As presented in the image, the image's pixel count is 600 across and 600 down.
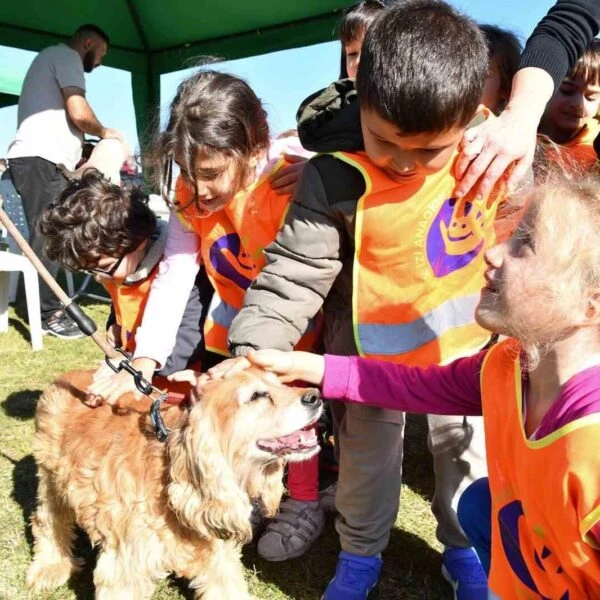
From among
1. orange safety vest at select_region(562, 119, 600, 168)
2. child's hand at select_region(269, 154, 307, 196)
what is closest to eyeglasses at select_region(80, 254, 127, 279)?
child's hand at select_region(269, 154, 307, 196)

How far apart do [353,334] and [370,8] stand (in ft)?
5.84

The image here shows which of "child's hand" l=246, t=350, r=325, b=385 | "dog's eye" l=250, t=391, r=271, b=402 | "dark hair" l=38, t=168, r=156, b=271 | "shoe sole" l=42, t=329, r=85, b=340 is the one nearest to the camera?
"child's hand" l=246, t=350, r=325, b=385

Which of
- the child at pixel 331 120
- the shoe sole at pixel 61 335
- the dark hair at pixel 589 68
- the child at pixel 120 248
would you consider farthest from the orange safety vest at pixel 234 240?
the shoe sole at pixel 61 335

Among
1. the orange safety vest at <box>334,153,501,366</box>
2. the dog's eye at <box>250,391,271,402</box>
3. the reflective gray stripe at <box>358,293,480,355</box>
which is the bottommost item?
the dog's eye at <box>250,391,271,402</box>

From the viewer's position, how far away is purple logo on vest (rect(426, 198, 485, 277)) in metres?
1.94

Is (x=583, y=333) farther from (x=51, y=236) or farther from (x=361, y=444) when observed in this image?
(x=51, y=236)

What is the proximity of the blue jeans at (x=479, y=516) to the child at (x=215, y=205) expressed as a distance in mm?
789

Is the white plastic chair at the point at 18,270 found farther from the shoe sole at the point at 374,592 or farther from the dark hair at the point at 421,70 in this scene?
the dark hair at the point at 421,70

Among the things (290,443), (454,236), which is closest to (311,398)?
(290,443)

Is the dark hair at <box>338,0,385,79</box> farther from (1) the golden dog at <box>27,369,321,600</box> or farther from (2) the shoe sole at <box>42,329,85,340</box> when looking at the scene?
(2) the shoe sole at <box>42,329,85,340</box>

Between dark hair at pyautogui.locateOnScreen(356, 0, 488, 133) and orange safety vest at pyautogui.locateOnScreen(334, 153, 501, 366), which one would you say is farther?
orange safety vest at pyautogui.locateOnScreen(334, 153, 501, 366)

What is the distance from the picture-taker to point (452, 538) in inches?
90.5

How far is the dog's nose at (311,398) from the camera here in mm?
1960

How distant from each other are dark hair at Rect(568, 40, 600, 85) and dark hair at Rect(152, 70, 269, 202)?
5.61 ft
